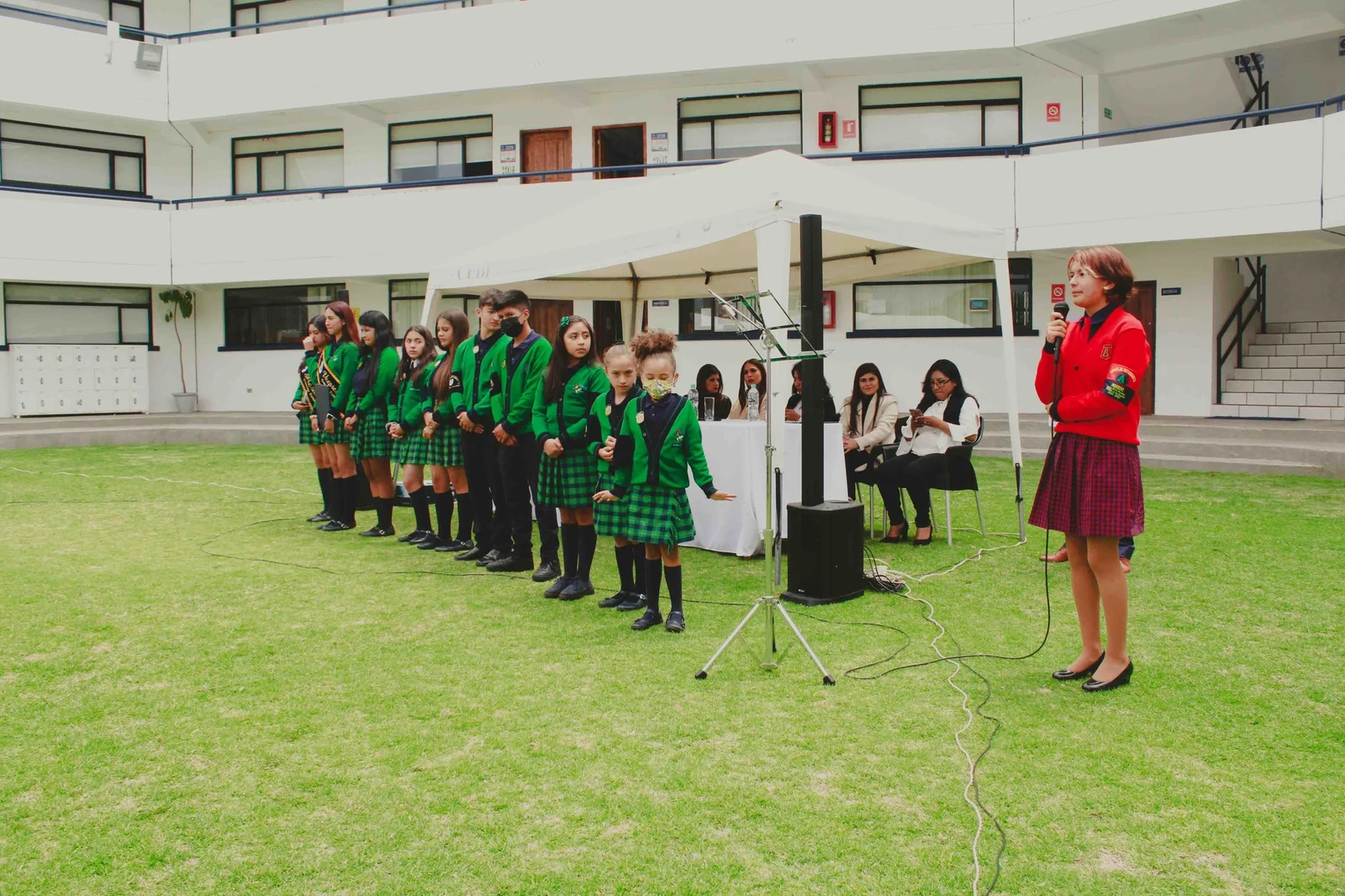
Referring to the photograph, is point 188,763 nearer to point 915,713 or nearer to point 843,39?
point 915,713

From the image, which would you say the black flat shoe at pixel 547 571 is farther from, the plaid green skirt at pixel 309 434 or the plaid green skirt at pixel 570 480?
the plaid green skirt at pixel 309 434

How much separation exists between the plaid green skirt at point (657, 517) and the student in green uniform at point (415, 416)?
8.57 feet

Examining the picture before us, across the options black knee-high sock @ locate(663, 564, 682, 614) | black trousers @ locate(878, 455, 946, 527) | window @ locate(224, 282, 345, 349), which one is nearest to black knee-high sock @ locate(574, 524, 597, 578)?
black knee-high sock @ locate(663, 564, 682, 614)

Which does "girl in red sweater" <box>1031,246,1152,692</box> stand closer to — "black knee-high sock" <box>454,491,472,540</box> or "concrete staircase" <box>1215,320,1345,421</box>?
"black knee-high sock" <box>454,491,472,540</box>

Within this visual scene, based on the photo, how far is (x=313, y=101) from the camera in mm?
18875

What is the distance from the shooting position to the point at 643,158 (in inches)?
717

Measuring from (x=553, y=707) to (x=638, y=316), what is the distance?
8.71m

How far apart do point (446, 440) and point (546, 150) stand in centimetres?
1265

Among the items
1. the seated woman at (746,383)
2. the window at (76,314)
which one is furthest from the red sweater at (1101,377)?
the window at (76,314)

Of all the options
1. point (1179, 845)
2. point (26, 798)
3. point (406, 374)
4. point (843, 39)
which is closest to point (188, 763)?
point (26, 798)

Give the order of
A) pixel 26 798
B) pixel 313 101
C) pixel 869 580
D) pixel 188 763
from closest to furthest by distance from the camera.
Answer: pixel 26 798, pixel 188 763, pixel 869 580, pixel 313 101

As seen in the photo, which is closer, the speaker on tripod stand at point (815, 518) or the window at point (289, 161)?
the speaker on tripod stand at point (815, 518)

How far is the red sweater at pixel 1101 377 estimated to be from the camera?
12.8 ft

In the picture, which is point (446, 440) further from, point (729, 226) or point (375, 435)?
point (729, 226)
